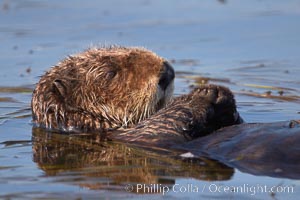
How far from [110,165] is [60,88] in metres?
1.25

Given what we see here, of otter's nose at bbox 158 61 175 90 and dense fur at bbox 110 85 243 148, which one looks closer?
dense fur at bbox 110 85 243 148

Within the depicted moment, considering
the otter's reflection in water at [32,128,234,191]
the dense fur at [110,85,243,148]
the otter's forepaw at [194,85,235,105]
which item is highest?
the otter's forepaw at [194,85,235,105]

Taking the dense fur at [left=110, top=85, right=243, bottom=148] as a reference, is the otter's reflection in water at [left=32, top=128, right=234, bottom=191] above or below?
below

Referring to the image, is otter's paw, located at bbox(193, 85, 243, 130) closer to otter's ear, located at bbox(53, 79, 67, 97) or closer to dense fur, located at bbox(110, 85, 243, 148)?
dense fur, located at bbox(110, 85, 243, 148)

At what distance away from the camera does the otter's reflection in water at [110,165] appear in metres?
5.57

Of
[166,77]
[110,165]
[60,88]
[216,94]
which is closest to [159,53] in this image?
[60,88]

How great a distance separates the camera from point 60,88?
703 centimetres

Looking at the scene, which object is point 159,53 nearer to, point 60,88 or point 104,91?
point 104,91

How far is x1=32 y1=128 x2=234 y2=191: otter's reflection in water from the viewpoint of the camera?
18.3 feet

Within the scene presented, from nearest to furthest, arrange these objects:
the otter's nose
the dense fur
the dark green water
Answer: the dark green water, the dense fur, the otter's nose

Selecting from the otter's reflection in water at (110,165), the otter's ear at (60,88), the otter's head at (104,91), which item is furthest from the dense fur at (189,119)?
the otter's ear at (60,88)

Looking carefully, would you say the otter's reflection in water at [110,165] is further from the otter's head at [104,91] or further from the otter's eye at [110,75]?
the otter's eye at [110,75]

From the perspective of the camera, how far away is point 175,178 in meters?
5.55

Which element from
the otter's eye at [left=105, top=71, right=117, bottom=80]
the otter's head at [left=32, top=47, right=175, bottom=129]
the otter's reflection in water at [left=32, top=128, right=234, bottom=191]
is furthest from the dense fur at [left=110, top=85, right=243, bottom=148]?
the otter's eye at [left=105, top=71, right=117, bottom=80]
